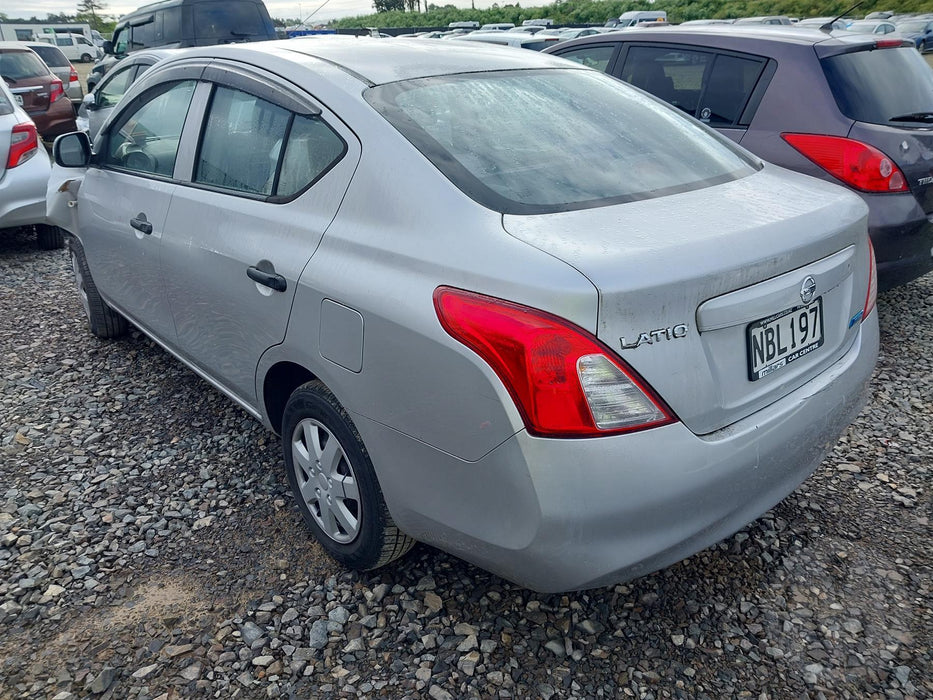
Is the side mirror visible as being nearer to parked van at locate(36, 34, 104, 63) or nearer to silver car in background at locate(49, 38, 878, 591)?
silver car in background at locate(49, 38, 878, 591)

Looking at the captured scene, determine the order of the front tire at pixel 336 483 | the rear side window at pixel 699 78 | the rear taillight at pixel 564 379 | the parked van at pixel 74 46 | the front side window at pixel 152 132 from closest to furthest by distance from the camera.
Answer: the rear taillight at pixel 564 379, the front tire at pixel 336 483, the front side window at pixel 152 132, the rear side window at pixel 699 78, the parked van at pixel 74 46

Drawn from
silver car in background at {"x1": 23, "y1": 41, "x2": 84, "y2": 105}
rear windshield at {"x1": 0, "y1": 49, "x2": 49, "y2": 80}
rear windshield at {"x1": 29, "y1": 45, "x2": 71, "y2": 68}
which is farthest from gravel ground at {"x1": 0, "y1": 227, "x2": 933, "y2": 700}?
rear windshield at {"x1": 29, "y1": 45, "x2": 71, "y2": 68}

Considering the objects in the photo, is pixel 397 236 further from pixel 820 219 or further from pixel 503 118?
pixel 820 219

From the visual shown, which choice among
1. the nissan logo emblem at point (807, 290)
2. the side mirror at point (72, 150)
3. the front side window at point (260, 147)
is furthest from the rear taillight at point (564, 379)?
the side mirror at point (72, 150)

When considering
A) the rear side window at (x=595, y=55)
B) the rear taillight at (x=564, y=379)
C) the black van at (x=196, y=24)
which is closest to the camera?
the rear taillight at (x=564, y=379)

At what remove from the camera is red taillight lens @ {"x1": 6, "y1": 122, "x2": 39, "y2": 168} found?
6.29 meters

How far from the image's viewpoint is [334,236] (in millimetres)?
2260

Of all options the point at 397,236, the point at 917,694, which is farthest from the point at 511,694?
the point at 397,236

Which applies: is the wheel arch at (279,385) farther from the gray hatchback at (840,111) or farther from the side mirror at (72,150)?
the gray hatchback at (840,111)

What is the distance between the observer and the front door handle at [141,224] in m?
3.26

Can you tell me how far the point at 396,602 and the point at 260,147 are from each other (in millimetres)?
1623

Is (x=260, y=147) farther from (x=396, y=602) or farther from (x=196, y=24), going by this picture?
(x=196, y=24)

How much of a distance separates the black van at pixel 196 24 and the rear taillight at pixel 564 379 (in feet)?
32.4

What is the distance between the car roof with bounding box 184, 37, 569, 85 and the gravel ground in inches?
64.9
